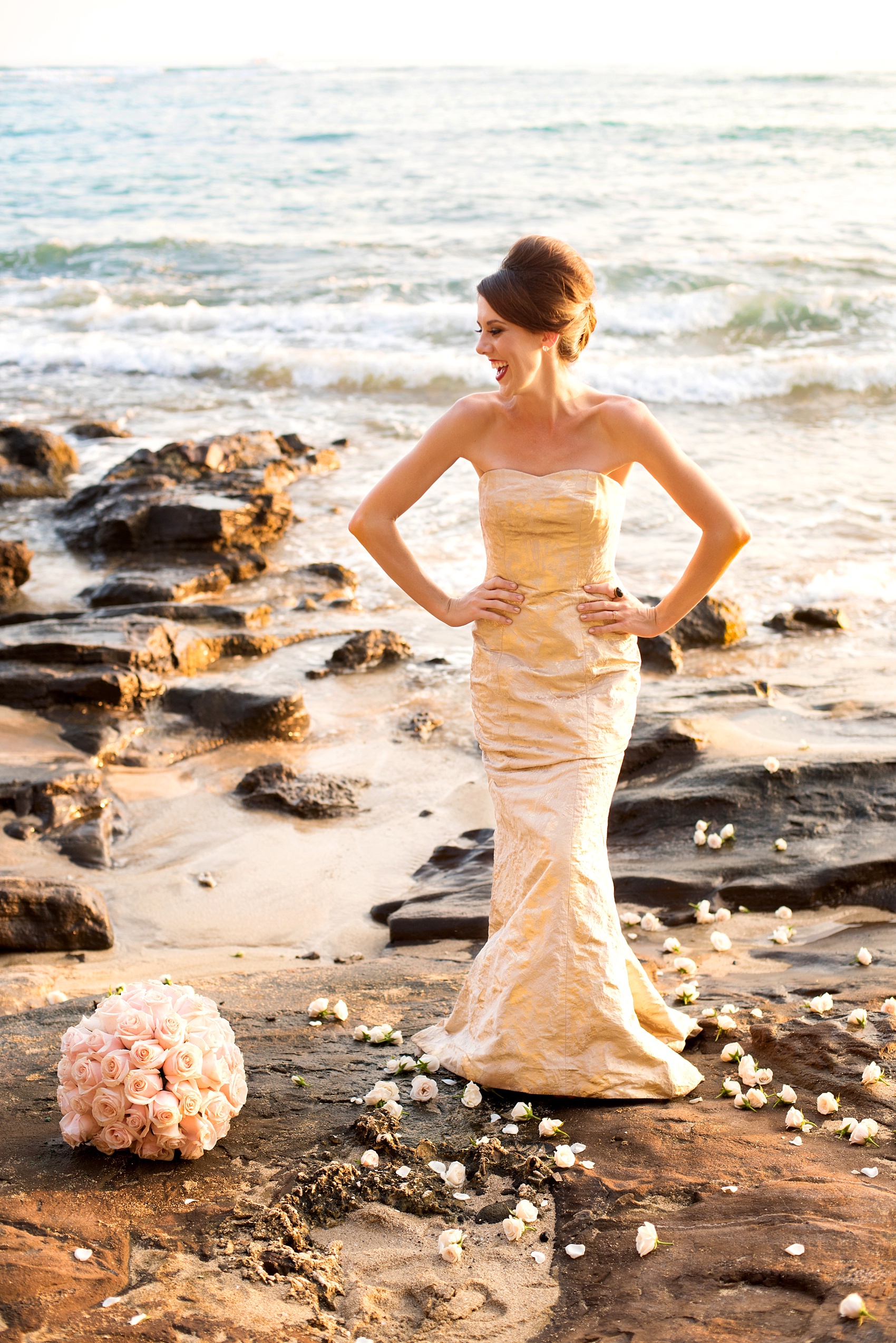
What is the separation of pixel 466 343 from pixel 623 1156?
57.5 ft

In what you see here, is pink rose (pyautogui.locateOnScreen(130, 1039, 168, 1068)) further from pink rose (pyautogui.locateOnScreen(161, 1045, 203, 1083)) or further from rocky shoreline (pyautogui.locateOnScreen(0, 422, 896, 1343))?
rocky shoreline (pyautogui.locateOnScreen(0, 422, 896, 1343))

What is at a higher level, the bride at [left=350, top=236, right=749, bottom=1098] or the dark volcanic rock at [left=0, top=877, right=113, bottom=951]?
the bride at [left=350, top=236, right=749, bottom=1098]

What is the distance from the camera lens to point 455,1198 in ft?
10.6

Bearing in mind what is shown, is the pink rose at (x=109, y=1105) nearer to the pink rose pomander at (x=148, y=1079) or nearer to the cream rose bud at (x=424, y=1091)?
the pink rose pomander at (x=148, y=1079)

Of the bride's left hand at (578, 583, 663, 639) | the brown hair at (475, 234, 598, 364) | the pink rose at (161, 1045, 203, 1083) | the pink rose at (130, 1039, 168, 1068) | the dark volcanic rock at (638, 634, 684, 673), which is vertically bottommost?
the dark volcanic rock at (638, 634, 684, 673)

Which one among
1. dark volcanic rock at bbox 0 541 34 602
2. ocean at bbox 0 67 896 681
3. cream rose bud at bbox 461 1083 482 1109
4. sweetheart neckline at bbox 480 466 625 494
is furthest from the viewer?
ocean at bbox 0 67 896 681

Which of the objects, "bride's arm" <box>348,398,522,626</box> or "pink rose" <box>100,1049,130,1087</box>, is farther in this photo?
"bride's arm" <box>348,398,522,626</box>

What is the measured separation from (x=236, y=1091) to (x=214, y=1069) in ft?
0.44

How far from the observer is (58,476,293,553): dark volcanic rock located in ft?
35.0

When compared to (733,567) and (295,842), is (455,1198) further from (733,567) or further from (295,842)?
(733,567)

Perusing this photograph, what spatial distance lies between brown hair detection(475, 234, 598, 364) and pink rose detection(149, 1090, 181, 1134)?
8.40ft

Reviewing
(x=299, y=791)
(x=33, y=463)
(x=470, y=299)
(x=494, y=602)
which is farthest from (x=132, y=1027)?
(x=470, y=299)

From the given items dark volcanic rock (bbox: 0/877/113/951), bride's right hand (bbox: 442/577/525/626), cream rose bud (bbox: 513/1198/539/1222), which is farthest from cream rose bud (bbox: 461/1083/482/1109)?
dark volcanic rock (bbox: 0/877/113/951)

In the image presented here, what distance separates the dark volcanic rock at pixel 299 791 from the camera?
266 inches
